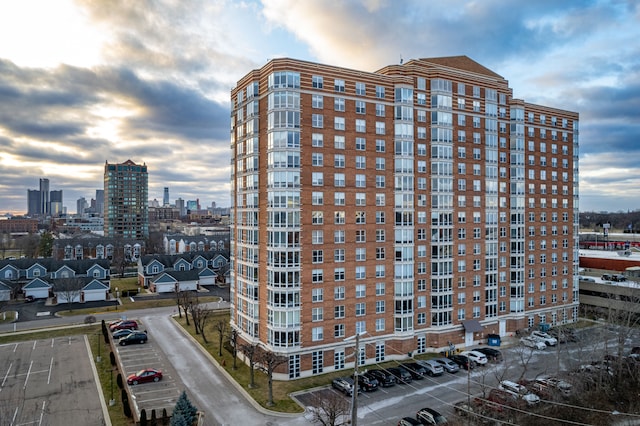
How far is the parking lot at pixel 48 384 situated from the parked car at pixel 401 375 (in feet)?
90.7

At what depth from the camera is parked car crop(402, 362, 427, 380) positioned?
145 ft

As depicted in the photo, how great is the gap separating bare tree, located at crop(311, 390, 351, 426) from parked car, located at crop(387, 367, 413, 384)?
7.52m

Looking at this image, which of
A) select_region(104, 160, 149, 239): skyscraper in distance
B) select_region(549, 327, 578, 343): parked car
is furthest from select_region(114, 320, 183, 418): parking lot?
select_region(104, 160, 149, 239): skyscraper in distance

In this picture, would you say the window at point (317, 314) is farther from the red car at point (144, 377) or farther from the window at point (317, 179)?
the red car at point (144, 377)

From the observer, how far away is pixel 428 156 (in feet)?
171

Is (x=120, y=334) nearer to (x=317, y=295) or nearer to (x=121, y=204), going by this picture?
(x=317, y=295)

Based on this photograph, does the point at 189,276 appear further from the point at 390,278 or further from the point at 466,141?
the point at 466,141

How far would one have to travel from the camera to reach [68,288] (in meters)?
77.2

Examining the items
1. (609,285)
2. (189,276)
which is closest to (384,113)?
(609,285)

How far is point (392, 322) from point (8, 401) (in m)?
38.5

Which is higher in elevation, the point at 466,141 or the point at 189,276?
the point at 466,141

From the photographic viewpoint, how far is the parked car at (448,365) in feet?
151

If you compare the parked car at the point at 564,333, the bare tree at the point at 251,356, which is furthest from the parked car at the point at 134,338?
the parked car at the point at 564,333

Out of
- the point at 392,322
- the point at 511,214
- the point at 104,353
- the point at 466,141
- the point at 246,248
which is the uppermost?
the point at 466,141
